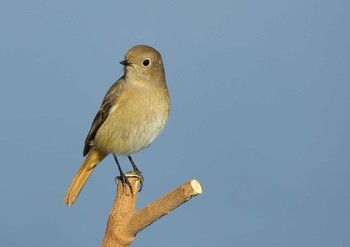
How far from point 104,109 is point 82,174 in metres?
0.50

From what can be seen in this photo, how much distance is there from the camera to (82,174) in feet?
15.6

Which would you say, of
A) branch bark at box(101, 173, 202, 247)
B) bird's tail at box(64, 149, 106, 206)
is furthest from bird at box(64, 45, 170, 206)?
branch bark at box(101, 173, 202, 247)

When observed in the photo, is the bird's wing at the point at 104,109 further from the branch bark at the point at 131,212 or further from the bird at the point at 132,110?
the branch bark at the point at 131,212

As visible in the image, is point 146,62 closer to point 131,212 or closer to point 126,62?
point 126,62

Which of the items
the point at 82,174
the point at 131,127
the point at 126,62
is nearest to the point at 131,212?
the point at 131,127

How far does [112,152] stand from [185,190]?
1.41 meters

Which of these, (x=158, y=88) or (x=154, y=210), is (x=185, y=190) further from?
(x=158, y=88)

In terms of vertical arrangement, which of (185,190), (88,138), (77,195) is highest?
(88,138)

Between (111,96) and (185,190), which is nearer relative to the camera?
(185,190)

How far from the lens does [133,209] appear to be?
3.84 m

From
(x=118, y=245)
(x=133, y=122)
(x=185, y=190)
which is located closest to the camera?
(x=185, y=190)

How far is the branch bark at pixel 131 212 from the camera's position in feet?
11.3

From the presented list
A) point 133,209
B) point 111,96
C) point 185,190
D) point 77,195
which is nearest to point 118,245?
point 133,209

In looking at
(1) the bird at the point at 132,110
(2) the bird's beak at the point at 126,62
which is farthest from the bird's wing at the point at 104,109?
(2) the bird's beak at the point at 126,62
